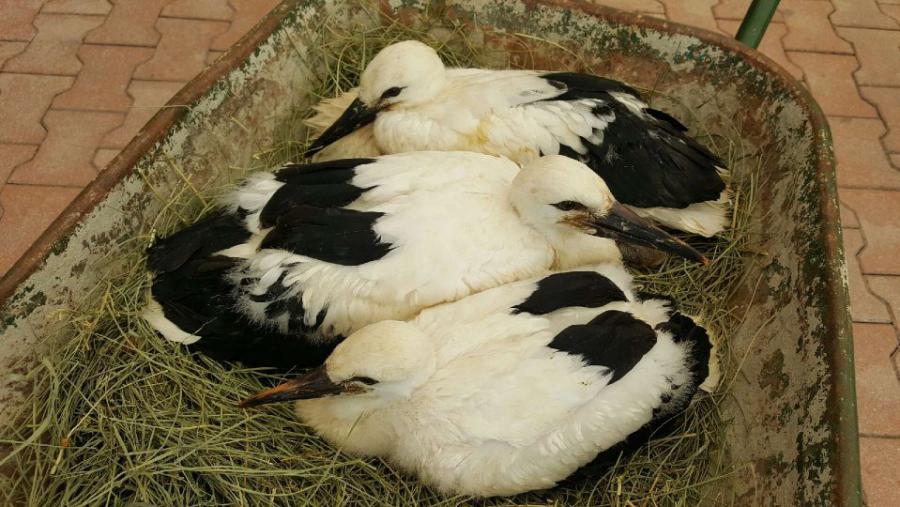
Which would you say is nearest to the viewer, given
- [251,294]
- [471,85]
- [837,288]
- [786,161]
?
[837,288]

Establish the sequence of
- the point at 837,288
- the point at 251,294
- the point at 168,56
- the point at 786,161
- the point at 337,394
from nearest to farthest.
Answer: the point at 837,288 → the point at 337,394 → the point at 251,294 → the point at 786,161 → the point at 168,56

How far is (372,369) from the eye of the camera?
4.97 feet

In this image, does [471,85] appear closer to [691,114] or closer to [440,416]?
[691,114]

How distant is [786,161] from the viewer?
1.86 m

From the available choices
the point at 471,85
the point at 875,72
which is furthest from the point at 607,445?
the point at 875,72

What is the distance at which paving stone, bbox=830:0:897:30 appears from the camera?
3.54 metres

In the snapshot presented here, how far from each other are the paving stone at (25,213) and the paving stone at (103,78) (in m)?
0.45

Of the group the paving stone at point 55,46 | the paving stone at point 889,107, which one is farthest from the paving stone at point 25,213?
the paving stone at point 889,107

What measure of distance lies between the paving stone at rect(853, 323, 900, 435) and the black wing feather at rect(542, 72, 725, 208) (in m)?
0.83

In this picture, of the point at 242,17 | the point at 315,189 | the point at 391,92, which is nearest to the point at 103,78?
the point at 242,17

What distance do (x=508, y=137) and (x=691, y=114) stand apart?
0.58m

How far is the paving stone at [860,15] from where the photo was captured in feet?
11.6

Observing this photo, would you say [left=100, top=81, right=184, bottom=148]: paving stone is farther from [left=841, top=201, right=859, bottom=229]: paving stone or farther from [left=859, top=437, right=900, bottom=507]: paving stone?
[left=859, top=437, right=900, bottom=507]: paving stone

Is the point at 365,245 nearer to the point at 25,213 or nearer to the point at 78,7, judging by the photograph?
the point at 25,213
